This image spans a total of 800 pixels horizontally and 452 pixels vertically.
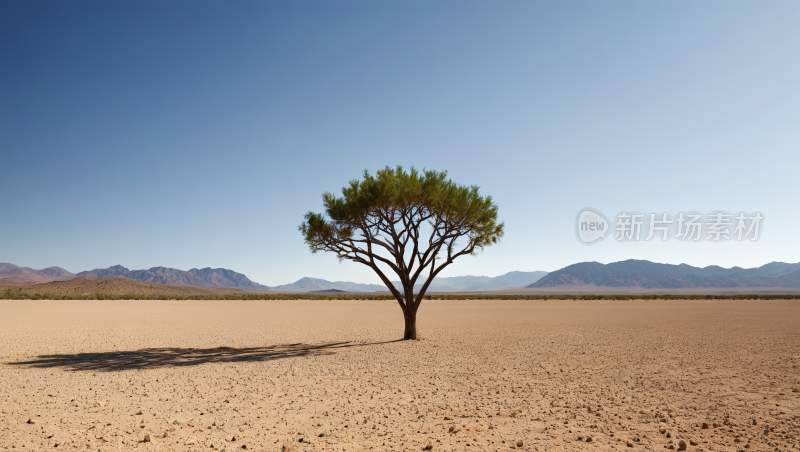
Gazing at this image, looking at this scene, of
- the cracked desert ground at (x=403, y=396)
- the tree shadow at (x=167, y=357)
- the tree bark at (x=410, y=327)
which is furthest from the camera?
the tree bark at (x=410, y=327)

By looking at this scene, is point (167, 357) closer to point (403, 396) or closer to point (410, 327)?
point (403, 396)

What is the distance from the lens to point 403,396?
8664 millimetres

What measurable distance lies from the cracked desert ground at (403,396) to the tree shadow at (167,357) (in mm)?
87

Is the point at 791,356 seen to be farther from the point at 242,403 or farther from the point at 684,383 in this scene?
the point at 242,403

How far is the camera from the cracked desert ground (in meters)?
6.02

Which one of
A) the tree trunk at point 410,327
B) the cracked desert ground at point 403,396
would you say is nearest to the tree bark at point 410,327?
the tree trunk at point 410,327

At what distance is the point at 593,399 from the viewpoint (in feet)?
26.9

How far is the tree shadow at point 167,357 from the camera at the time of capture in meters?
12.2

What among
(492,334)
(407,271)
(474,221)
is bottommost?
(492,334)

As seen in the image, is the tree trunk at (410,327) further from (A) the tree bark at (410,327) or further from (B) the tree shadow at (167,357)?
(B) the tree shadow at (167,357)

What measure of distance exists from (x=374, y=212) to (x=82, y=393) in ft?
39.8

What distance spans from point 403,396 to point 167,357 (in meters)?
9.55

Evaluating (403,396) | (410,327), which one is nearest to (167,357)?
(403,396)

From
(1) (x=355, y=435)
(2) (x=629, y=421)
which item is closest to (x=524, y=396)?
(2) (x=629, y=421)
